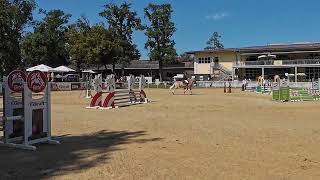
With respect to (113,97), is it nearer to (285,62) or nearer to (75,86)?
(75,86)

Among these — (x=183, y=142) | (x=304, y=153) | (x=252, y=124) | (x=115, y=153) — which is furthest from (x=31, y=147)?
(x=252, y=124)

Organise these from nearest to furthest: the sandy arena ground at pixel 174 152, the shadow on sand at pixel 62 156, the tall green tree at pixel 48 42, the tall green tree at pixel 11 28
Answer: the sandy arena ground at pixel 174 152 < the shadow on sand at pixel 62 156 < the tall green tree at pixel 11 28 < the tall green tree at pixel 48 42

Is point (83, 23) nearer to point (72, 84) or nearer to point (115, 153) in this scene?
point (72, 84)

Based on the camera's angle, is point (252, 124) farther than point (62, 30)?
No

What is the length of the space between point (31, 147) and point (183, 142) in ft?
10.9

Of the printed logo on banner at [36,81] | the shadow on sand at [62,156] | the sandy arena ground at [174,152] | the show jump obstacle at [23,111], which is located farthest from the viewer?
the printed logo on banner at [36,81]

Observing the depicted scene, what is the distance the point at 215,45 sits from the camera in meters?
131

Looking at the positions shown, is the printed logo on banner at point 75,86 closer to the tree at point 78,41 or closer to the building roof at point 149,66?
the tree at point 78,41

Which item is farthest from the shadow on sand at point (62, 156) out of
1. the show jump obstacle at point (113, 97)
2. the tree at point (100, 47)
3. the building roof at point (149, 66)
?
the building roof at point (149, 66)

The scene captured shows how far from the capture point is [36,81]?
11055 millimetres

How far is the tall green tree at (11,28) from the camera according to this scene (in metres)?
59.6

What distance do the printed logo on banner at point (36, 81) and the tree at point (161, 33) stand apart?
238 feet

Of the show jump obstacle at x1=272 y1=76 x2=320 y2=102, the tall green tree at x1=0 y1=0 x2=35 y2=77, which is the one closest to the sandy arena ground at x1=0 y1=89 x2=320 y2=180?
the show jump obstacle at x1=272 y1=76 x2=320 y2=102

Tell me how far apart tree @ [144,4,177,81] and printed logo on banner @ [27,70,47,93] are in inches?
2861
